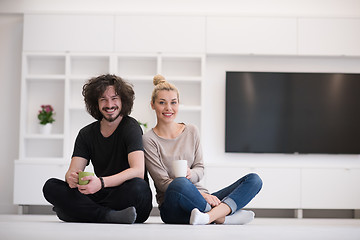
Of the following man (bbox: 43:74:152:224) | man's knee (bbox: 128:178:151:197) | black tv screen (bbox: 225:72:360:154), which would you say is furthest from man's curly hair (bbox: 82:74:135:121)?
black tv screen (bbox: 225:72:360:154)

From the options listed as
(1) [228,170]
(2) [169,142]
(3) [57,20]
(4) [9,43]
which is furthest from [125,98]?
(4) [9,43]

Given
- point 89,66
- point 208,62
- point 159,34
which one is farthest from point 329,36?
point 89,66

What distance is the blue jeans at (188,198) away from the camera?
2.39 metres

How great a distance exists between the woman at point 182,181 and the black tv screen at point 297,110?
7.82 ft

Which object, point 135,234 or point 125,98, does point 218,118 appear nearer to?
point 125,98

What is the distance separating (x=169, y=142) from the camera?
262 centimetres

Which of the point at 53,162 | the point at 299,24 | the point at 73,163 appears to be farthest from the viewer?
the point at 299,24

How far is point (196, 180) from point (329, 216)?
2.93 metres

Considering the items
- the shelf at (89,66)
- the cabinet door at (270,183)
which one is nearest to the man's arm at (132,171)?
the cabinet door at (270,183)

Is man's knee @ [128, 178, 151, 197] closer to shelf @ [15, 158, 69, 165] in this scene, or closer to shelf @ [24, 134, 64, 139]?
shelf @ [15, 158, 69, 165]

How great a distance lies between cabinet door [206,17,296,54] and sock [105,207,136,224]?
9.52 ft

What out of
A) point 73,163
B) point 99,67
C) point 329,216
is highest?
point 99,67

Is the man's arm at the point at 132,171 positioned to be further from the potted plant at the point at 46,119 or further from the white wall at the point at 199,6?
the white wall at the point at 199,6

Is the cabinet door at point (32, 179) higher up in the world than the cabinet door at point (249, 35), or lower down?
lower down
